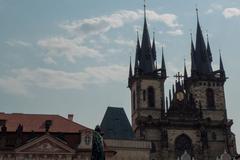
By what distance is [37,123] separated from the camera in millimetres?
38062

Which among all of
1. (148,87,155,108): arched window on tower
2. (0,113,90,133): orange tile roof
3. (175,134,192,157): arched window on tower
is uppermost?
(148,87,155,108): arched window on tower

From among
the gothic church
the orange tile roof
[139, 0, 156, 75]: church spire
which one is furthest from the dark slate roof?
the orange tile roof

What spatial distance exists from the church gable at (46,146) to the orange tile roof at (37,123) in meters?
1.47

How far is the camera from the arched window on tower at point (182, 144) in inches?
2400

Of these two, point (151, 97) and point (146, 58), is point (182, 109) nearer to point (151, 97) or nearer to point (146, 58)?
point (151, 97)

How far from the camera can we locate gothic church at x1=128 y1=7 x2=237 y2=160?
6109 centimetres

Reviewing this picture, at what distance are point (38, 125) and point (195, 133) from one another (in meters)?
30.4

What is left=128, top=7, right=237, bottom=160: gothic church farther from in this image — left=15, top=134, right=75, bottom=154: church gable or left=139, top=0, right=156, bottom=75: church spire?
left=15, top=134, right=75, bottom=154: church gable

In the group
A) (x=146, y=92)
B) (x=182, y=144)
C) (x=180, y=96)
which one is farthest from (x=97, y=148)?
(x=180, y=96)

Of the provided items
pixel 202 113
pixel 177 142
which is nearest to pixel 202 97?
pixel 202 113

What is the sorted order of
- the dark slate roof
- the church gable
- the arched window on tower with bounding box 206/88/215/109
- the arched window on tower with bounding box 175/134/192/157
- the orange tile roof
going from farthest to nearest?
the arched window on tower with bounding box 206/88/215/109 → the arched window on tower with bounding box 175/134/192/157 → the dark slate roof → the orange tile roof → the church gable

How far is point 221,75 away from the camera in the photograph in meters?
68.3

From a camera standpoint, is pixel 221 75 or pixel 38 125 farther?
pixel 221 75

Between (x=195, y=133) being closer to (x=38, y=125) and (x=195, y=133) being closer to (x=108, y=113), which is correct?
(x=108, y=113)
